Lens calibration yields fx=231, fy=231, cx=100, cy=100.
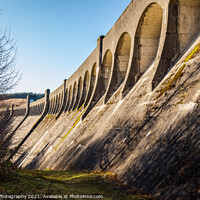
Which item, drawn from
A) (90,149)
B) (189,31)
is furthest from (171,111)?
(90,149)

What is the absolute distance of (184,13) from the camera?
759 cm

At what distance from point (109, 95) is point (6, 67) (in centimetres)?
Answer: 710

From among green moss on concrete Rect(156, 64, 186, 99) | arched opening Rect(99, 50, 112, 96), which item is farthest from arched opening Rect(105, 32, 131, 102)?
green moss on concrete Rect(156, 64, 186, 99)

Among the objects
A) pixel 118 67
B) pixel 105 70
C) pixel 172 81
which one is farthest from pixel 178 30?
pixel 105 70

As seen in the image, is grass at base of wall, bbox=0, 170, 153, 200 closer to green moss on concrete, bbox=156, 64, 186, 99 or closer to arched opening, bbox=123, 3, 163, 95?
green moss on concrete, bbox=156, 64, 186, 99

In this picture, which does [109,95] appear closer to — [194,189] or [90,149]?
[90,149]

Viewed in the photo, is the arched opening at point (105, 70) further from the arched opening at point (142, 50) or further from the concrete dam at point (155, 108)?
the arched opening at point (142, 50)

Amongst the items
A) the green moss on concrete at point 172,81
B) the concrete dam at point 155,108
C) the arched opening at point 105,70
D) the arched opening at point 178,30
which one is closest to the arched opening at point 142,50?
the concrete dam at point 155,108

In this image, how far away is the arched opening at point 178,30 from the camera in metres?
7.57

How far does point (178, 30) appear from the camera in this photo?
25.1 ft

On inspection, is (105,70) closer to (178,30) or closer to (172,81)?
(178,30)

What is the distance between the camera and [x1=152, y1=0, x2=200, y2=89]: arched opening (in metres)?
7.57

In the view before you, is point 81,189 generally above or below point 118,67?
below

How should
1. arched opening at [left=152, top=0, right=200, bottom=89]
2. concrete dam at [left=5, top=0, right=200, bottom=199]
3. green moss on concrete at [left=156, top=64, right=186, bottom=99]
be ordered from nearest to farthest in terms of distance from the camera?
concrete dam at [left=5, top=0, right=200, bottom=199], green moss on concrete at [left=156, top=64, right=186, bottom=99], arched opening at [left=152, top=0, right=200, bottom=89]
